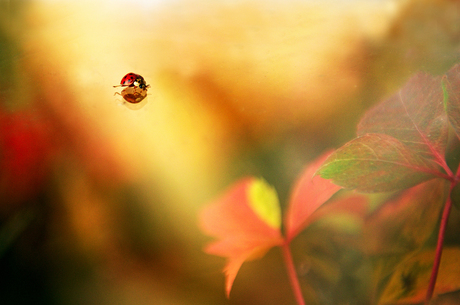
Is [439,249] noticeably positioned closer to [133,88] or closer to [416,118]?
[416,118]

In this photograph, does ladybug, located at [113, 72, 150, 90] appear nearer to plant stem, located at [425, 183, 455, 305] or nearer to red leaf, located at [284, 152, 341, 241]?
red leaf, located at [284, 152, 341, 241]

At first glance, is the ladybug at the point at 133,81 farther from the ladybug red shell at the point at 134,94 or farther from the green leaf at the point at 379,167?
the green leaf at the point at 379,167

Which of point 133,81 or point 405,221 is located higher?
point 133,81

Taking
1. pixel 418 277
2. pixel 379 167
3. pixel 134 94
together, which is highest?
pixel 134 94

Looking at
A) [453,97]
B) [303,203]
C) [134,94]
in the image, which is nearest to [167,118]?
[134,94]

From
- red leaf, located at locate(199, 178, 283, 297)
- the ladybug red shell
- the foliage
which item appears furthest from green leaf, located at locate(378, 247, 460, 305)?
the ladybug red shell

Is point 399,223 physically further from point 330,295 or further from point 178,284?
point 178,284
